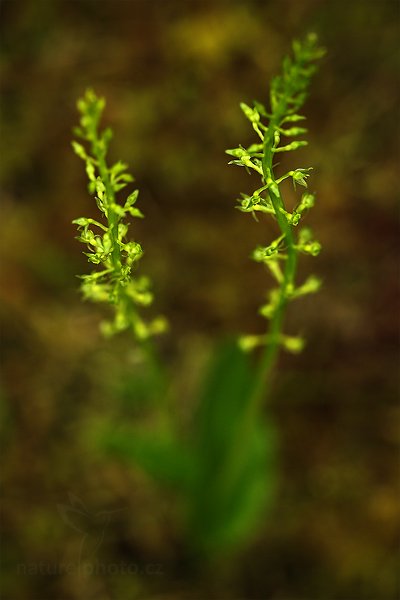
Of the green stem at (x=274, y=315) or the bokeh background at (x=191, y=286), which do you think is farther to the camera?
the bokeh background at (x=191, y=286)

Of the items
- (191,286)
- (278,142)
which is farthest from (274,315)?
(191,286)

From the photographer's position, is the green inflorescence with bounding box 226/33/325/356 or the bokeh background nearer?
the green inflorescence with bounding box 226/33/325/356

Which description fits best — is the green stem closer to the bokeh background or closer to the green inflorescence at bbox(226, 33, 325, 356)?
the green inflorescence at bbox(226, 33, 325, 356)

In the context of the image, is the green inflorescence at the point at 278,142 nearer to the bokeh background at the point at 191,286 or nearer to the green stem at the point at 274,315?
the green stem at the point at 274,315

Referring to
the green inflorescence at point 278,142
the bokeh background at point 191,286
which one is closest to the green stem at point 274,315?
the green inflorescence at point 278,142

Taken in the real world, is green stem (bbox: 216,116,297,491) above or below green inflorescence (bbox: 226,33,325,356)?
below

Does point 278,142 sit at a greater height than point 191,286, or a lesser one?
greater

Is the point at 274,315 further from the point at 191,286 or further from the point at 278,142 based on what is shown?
the point at 191,286

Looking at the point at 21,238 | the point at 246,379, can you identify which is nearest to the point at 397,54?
the point at 246,379

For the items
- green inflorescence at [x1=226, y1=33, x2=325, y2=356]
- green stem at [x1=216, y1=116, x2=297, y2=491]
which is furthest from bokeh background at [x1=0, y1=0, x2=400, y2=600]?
green inflorescence at [x1=226, y1=33, x2=325, y2=356]

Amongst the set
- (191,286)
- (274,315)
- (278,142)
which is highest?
(278,142)
